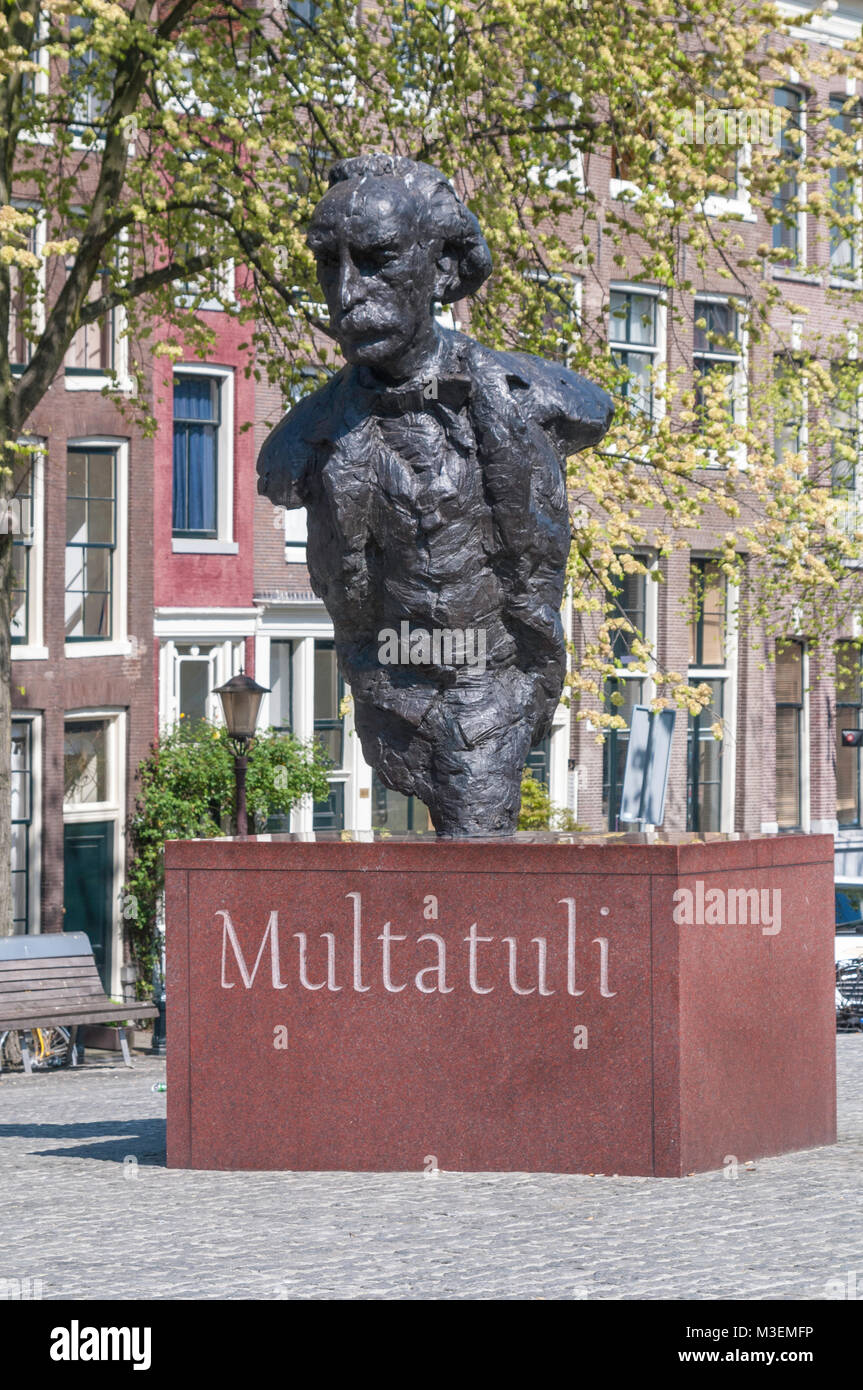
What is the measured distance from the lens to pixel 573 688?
1845 cm

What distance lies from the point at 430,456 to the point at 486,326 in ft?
29.7

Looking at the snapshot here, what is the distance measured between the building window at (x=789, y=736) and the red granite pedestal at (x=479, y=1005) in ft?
85.4

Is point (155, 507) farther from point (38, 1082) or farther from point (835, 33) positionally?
point (835, 33)

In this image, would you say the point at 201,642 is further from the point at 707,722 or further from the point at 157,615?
the point at 707,722

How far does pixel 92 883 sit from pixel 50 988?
24.1 ft

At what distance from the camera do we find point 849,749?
36750 mm

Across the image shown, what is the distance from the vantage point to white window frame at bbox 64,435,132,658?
2566 centimetres

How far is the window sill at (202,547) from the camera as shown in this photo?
2691 cm

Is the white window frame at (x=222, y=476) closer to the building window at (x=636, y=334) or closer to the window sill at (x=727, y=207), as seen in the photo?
the building window at (x=636, y=334)

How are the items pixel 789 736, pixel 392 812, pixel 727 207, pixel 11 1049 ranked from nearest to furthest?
pixel 11 1049
pixel 392 812
pixel 727 207
pixel 789 736

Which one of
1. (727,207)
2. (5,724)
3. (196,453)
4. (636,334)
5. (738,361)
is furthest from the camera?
(727,207)

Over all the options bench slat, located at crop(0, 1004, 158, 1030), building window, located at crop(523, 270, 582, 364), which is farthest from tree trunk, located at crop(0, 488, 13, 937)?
building window, located at crop(523, 270, 582, 364)

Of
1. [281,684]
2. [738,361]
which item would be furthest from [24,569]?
[738,361]

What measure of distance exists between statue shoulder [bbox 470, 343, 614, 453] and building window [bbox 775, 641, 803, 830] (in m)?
25.2
